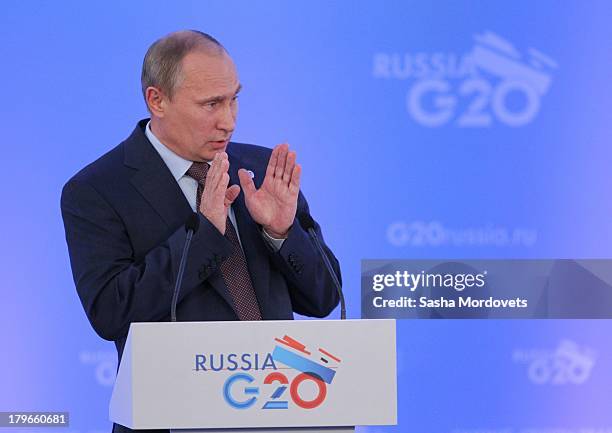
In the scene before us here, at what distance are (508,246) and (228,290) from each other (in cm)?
201

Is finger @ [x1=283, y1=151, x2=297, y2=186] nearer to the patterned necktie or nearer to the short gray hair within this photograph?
the patterned necktie

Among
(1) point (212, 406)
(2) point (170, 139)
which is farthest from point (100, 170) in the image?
(1) point (212, 406)

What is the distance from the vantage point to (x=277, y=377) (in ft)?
7.91

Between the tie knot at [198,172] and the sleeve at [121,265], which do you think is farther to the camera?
the tie knot at [198,172]

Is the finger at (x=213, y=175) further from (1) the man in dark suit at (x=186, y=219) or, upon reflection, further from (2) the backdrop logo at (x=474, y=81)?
(2) the backdrop logo at (x=474, y=81)

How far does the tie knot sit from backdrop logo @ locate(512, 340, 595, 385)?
81.8 inches

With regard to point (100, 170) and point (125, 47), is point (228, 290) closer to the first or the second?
point (100, 170)

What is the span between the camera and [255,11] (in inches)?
182

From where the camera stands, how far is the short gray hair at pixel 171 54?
119 inches

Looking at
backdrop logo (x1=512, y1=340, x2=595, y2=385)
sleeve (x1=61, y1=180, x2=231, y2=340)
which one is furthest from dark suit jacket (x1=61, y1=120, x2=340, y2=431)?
backdrop logo (x1=512, y1=340, x2=595, y2=385)

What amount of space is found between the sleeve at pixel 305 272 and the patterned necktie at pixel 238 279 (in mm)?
91

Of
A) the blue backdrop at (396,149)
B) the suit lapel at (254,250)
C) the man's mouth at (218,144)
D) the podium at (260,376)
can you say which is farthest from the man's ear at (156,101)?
the blue backdrop at (396,149)

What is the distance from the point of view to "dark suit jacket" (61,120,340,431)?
2.78 meters

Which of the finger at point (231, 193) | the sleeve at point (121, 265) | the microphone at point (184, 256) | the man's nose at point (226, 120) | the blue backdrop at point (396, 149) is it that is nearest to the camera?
the microphone at point (184, 256)
